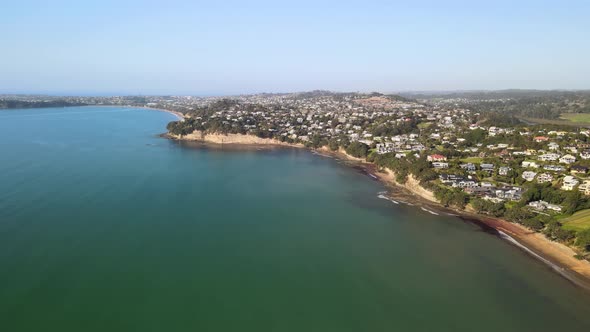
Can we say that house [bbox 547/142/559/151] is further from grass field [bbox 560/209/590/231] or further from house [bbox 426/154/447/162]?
grass field [bbox 560/209/590/231]

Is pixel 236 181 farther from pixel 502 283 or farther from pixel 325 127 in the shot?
pixel 325 127

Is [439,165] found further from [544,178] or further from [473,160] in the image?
[544,178]

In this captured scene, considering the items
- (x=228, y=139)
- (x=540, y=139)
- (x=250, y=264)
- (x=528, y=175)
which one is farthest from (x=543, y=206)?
(x=228, y=139)

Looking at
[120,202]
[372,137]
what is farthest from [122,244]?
[372,137]

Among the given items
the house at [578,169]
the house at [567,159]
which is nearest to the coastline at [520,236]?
the house at [578,169]

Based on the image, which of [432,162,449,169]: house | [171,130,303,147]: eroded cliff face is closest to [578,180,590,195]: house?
[432,162,449,169]: house
